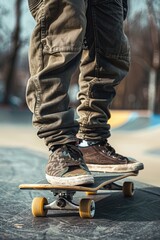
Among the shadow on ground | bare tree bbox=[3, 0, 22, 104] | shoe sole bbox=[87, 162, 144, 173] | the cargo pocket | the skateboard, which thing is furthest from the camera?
bare tree bbox=[3, 0, 22, 104]

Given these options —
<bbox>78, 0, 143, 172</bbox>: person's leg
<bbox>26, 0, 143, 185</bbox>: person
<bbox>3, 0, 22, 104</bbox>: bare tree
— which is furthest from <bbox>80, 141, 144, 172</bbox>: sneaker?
<bbox>3, 0, 22, 104</bbox>: bare tree

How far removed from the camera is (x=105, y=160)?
1.85 m

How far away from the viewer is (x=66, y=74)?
1.56 m

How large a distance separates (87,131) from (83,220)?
1.83 ft

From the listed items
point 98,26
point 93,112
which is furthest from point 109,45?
point 93,112

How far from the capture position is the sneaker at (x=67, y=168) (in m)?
1.44

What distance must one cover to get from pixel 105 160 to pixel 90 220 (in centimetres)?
44

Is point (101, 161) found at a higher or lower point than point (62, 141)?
lower

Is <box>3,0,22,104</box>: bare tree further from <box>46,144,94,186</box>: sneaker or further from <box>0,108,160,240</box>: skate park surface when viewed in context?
<box>46,144,94,186</box>: sneaker

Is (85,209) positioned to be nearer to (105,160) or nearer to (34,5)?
(105,160)

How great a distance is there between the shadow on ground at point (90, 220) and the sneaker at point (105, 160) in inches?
5.4

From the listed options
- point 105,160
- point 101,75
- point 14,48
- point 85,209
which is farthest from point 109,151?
point 14,48

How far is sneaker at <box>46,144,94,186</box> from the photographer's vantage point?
1.44 meters

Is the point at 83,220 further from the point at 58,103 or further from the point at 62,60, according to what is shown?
the point at 62,60
